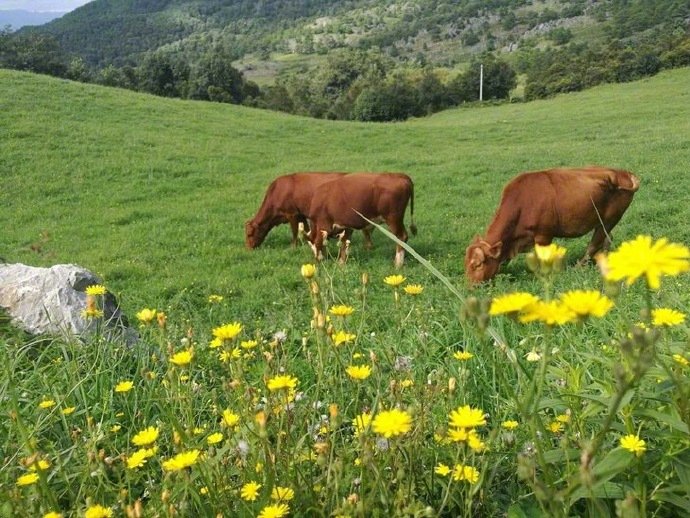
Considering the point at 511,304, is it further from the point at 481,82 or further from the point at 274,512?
the point at 481,82

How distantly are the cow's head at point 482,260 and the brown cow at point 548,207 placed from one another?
13 mm

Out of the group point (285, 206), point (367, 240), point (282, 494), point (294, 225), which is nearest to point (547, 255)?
point (282, 494)

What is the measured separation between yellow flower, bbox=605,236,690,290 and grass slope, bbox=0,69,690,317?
4.85m

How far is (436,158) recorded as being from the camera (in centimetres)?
1944

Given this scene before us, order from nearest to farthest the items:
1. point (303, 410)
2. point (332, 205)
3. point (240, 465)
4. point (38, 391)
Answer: point (240, 465), point (303, 410), point (38, 391), point (332, 205)

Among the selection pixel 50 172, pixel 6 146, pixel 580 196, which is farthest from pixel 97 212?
pixel 580 196

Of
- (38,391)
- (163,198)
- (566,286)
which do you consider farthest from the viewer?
(163,198)

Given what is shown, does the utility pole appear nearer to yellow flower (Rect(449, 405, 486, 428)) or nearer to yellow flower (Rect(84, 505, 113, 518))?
yellow flower (Rect(449, 405, 486, 428))

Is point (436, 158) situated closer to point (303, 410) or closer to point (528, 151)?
point (528, 151)

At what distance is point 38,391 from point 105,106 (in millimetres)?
24402

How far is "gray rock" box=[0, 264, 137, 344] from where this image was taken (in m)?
5.42

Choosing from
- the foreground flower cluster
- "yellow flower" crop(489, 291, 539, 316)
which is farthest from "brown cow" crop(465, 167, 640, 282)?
"yellow flower" crop(489, 291, 539, 316)

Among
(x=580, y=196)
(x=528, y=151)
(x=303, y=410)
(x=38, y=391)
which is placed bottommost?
(x=528, y=151)

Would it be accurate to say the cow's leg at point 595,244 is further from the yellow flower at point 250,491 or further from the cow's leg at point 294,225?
the yellow flower at point 250,491
